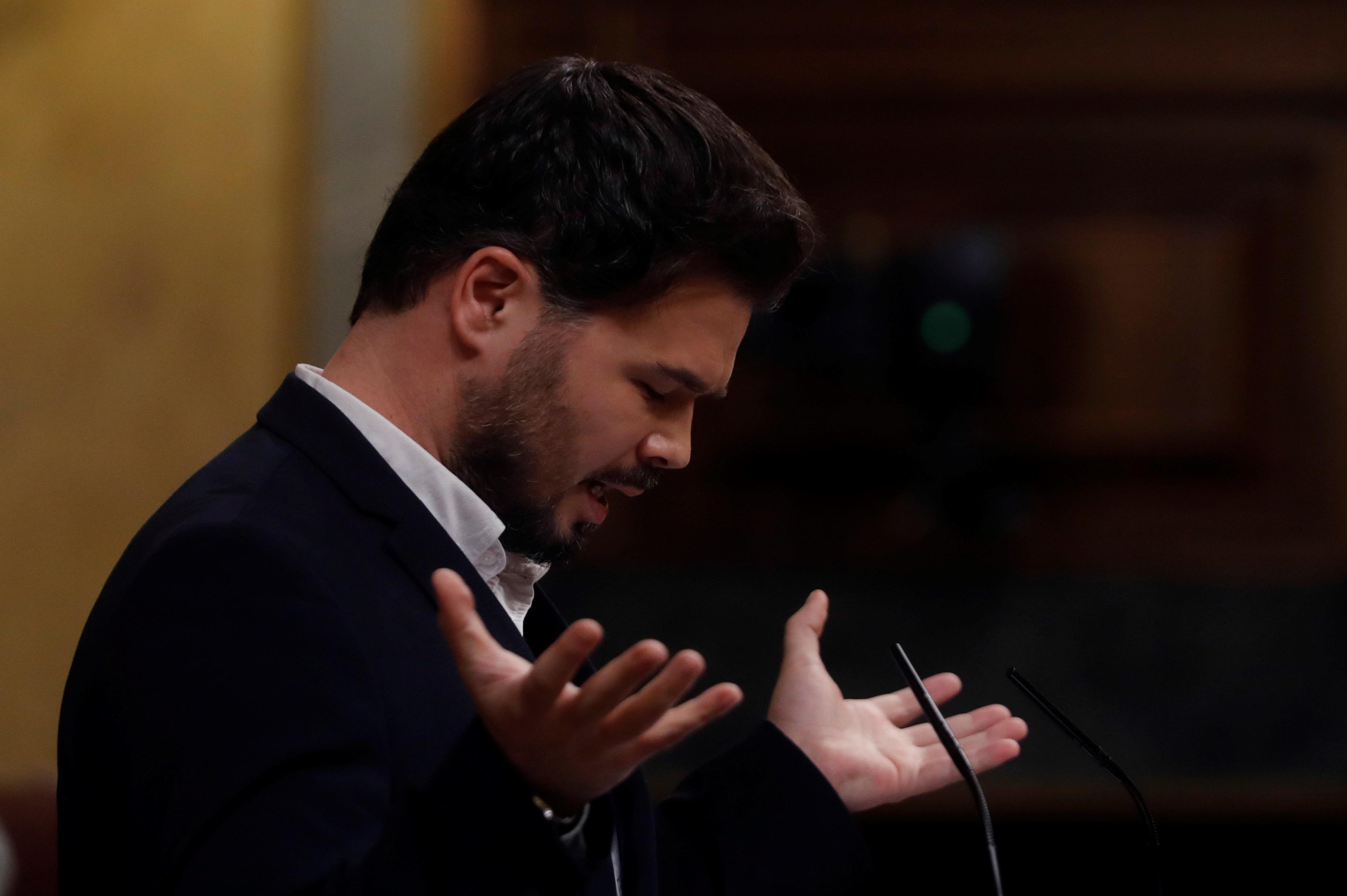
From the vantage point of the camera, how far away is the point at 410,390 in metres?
1.20

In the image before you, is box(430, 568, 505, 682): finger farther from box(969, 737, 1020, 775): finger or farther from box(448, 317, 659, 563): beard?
box(969, 737, 1020, 775): finger

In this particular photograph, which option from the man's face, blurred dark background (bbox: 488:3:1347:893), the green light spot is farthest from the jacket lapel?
the green light spot

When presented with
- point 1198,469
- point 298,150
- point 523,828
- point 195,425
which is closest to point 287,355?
point 195,425

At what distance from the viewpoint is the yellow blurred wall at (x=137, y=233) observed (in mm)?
3135

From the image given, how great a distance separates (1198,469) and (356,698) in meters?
2.78

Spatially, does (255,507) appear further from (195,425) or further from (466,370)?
(195,425)

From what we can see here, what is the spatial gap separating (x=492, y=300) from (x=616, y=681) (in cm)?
55

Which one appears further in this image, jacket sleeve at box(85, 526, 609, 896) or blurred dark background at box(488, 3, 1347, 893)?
blurred dark background at box(488, 3, 1347, 893)

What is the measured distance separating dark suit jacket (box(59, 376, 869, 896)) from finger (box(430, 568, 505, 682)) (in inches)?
2.3

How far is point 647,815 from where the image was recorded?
43.1 inches

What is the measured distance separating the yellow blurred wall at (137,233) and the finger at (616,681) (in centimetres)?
254

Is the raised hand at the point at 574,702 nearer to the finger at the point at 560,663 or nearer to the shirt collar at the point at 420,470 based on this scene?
the finger at the point at 560,663

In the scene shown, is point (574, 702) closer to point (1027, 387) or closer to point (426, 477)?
point (426, 477)

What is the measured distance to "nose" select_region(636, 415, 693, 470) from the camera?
4.24 feet
